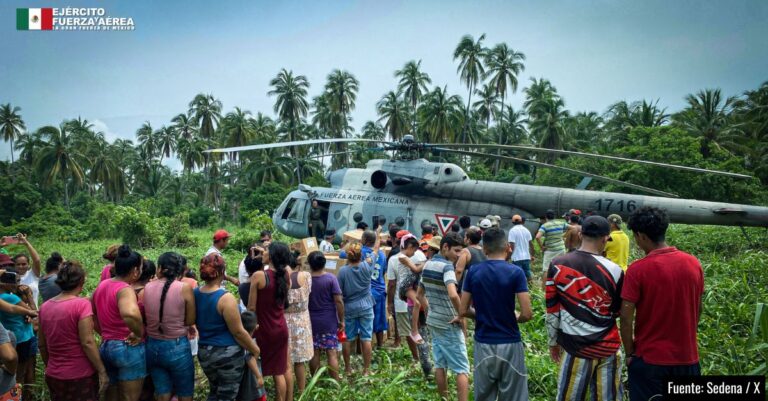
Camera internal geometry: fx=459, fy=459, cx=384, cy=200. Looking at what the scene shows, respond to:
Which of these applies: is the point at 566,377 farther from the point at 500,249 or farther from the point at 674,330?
the point at 500,249

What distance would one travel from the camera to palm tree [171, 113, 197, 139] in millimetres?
56188

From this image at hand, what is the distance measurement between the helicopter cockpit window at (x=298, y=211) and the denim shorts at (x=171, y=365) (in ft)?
29.3

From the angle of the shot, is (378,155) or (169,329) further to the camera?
(378,155)

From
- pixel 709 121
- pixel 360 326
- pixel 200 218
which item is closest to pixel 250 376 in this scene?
pixel 360 326

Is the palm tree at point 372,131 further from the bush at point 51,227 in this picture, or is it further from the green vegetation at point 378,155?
the bush at point 51,227

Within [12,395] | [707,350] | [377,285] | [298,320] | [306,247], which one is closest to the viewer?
[12,395]

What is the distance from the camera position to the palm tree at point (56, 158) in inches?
1724

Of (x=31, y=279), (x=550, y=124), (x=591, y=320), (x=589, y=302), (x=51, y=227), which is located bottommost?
(x=51, y=227)

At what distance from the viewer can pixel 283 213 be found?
13.4 metres

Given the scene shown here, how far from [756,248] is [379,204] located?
9.39m

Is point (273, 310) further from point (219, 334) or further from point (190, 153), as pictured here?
point (190, 153)

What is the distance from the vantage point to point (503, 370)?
3.63 m

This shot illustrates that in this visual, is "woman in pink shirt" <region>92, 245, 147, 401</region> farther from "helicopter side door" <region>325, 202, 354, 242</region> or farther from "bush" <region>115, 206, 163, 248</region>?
"bush" <region>115, 206, 163, 248</region>

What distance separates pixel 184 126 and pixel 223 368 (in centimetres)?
5826
